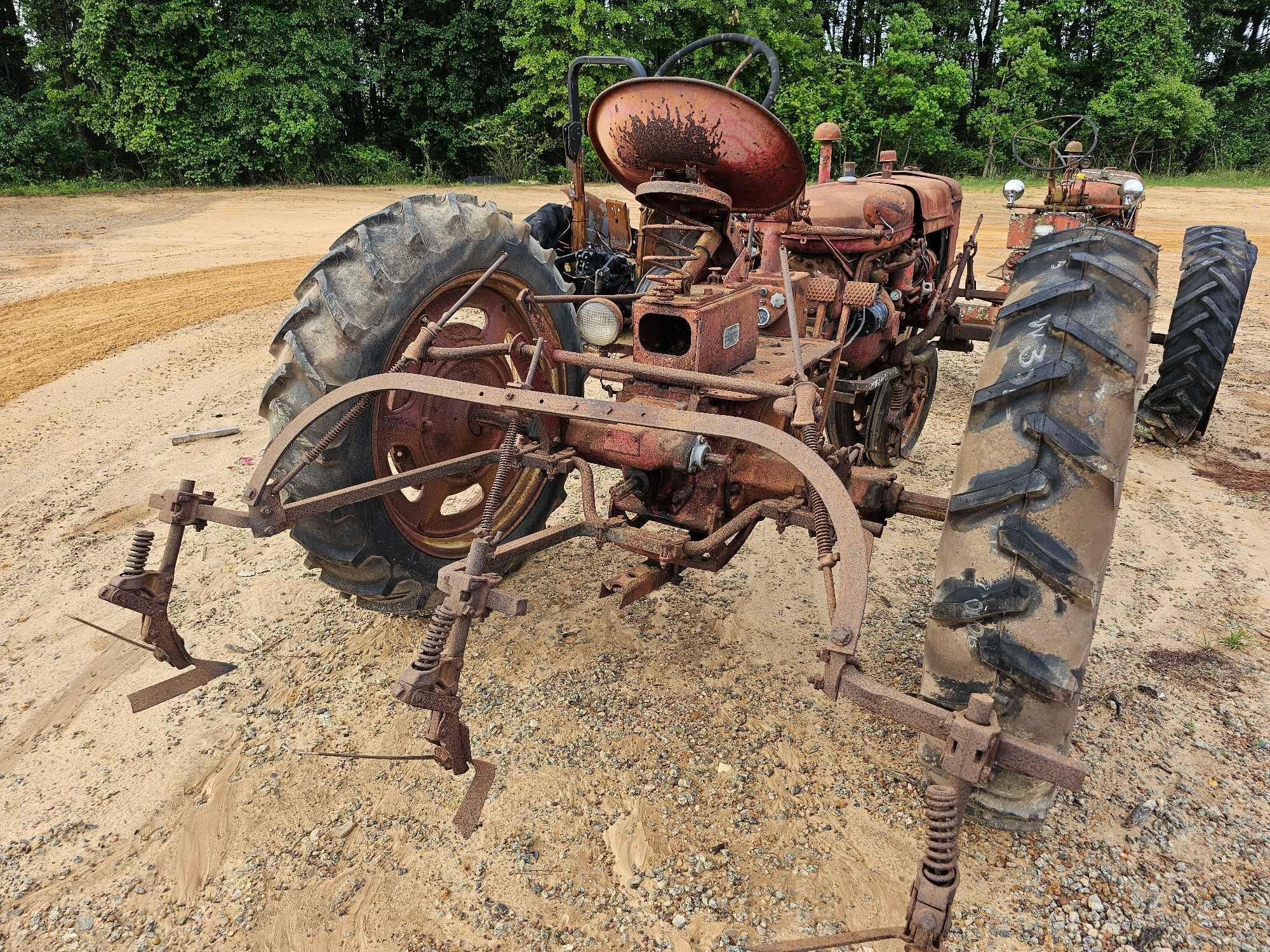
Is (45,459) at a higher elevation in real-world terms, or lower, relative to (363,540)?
lower

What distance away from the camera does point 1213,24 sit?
2500cm

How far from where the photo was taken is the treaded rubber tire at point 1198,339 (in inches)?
197

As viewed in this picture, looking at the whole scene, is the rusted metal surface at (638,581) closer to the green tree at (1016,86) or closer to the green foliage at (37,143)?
the green foliage at (37,143)

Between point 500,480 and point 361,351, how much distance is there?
815mm

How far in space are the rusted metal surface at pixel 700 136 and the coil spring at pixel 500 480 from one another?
1.08 m

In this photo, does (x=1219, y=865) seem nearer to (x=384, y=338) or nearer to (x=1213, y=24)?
(x=384, y=338)

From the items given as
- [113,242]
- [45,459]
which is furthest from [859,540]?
[113,242]

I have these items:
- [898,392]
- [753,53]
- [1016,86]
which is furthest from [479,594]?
[1016,86]

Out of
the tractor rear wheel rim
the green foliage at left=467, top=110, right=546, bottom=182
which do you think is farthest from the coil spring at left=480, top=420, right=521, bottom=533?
the green foliage at left=467, top=110, right=546, bottom=182

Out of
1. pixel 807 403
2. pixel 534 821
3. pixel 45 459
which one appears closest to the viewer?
pixel 807 403

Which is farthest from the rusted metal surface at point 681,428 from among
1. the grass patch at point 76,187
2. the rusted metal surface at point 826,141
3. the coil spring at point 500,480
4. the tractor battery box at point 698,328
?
the grass patch at point 76,187

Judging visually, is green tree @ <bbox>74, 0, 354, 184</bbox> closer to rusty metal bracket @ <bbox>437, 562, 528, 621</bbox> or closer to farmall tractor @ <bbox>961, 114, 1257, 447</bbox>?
farmall tractor @ <bbox>961, 114, 1257, 447</bbox>

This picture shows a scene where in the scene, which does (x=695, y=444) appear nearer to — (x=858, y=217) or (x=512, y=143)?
(x=858, y=217)

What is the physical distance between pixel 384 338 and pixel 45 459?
12.5 ft
